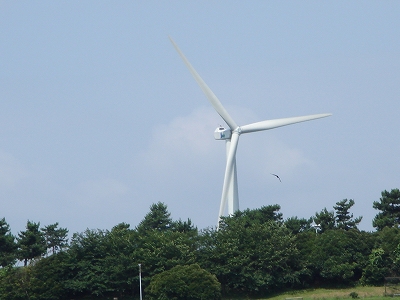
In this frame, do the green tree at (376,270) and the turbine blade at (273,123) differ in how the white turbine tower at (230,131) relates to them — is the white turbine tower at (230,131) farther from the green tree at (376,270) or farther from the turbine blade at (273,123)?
the green tree at (376,270)

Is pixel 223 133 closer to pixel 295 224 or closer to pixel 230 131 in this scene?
pixel 230 131

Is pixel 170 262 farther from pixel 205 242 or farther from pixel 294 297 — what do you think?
pixel 294 297

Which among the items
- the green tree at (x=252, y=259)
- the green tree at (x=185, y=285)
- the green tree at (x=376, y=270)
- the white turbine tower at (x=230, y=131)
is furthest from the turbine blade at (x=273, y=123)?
the green tree at (x=185, y=285)

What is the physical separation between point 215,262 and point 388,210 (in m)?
30.0

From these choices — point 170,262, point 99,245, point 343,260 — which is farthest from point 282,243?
point 99,245

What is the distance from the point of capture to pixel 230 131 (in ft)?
288

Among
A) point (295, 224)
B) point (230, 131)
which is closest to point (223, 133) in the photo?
point (230, 131)

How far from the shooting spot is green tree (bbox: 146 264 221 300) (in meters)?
75.1

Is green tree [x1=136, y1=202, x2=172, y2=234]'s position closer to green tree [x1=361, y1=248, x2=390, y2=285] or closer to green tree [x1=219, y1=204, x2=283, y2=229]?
green tree [x1=219, y1=204, x2=283, y2=229]

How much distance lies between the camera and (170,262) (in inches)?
3219

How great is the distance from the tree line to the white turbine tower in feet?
9.99

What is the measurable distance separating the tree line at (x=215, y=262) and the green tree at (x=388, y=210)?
452 inches

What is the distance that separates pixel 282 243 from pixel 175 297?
50.6ft

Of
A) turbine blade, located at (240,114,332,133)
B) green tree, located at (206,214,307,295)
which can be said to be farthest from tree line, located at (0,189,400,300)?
turbine blade, located at (240,114,332,133)
